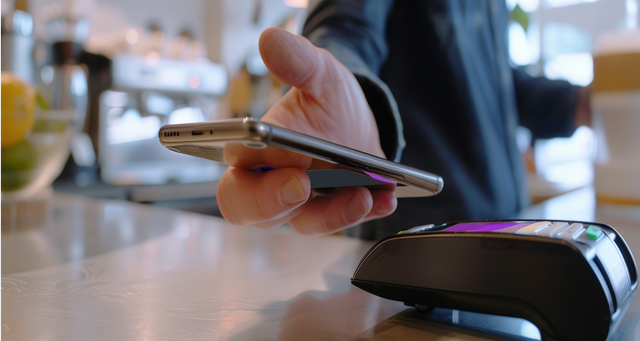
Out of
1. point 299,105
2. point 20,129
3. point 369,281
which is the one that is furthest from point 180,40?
point 369,281

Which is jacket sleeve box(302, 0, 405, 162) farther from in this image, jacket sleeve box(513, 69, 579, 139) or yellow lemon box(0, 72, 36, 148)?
jacket sleeve box(513, 69, 579, 139)

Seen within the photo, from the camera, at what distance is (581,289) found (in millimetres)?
157

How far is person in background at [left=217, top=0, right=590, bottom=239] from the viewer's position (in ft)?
0.85

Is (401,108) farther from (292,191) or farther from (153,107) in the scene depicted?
(153,107)

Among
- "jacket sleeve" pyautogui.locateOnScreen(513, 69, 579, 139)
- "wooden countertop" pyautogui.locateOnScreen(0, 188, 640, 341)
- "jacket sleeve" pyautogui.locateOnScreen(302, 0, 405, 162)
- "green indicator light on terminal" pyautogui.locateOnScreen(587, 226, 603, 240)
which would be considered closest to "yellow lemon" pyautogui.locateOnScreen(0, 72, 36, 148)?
"wooden countertop" pyautogui.locateOnScreen(0, 188, 640, 341)

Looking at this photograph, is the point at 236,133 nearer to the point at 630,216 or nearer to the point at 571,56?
the point at 630,216

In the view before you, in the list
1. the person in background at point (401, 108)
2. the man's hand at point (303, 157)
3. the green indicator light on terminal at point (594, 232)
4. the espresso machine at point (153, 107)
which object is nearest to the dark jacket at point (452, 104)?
the person in background at point (401, 108)

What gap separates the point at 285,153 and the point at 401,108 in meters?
0.50

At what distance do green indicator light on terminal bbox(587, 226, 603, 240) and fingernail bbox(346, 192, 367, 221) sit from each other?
0.13 meters

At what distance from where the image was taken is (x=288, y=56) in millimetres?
251

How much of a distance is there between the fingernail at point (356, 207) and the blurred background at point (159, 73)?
0.46 metres

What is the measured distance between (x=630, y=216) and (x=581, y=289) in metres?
0.47

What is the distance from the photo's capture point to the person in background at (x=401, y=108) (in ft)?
0.85

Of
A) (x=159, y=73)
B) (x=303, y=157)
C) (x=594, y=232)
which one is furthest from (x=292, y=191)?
(x=159, y=73)
